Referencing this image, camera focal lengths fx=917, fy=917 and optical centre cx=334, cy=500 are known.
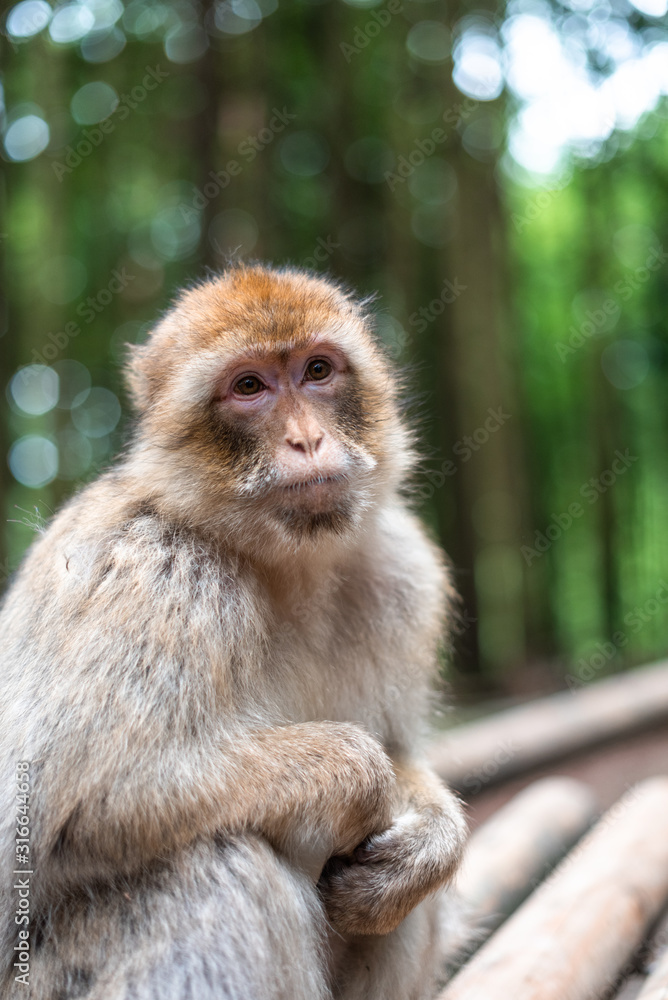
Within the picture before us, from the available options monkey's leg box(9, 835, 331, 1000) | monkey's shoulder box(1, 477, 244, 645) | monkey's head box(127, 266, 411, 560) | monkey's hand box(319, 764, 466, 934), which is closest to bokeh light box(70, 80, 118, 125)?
monkey's head box(127, 266, 411, 560)

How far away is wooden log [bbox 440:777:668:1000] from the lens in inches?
129

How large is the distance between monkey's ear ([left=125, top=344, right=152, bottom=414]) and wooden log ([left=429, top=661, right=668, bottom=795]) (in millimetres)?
3113

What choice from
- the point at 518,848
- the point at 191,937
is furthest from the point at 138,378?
the point at 518,848

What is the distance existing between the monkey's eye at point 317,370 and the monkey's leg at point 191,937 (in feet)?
4.57

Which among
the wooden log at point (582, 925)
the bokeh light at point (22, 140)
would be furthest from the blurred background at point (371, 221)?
the wooden log at point (582, 925)

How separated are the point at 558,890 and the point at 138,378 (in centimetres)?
282

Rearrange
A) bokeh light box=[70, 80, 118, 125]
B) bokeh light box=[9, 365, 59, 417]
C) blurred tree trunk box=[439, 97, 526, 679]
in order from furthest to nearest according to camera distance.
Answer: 1. bokeh light box=[70, 80, 118, 125]
2. blurred tree trunk box=[439, 97, 526, 679]
3. bokeh light box=[9, 365, 59, 417]

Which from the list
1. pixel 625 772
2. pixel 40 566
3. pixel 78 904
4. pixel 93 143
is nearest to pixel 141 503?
pixel 40 566

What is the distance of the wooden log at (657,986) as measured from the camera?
118 inches

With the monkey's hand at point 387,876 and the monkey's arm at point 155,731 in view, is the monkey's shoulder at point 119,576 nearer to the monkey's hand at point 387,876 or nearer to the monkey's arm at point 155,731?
the monkey's arm at point 155,731

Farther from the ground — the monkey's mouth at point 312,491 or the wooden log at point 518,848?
the monkey's mouth at point 312,491

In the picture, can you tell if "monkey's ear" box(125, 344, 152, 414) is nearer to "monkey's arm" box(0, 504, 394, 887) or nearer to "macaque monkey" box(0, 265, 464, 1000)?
"macaque monkey" box(0, 265, 464, 1000)

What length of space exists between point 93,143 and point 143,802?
33.5 ft

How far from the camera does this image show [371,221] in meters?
14.2
